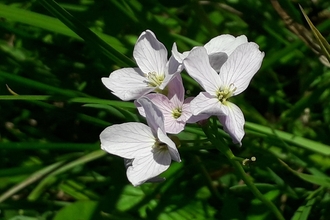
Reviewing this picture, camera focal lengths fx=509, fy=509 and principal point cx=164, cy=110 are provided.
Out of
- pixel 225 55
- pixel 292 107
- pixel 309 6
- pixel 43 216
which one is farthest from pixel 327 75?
pixel 43 216

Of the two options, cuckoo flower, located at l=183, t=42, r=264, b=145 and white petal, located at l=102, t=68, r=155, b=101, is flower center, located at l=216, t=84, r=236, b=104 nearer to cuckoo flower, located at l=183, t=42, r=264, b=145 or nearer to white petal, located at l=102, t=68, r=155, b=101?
cuckoo flower, located at l=183, t=42, r=264, b=145

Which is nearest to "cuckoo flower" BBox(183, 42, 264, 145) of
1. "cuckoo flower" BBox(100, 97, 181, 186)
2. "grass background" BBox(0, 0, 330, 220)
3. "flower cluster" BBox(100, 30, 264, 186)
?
"flower cluster" BBox(100, 30, 264, 186)

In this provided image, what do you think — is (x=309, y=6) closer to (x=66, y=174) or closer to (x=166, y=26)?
(x=166, y=26)

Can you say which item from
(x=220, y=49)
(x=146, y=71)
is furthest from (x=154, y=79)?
(x=220, y=49)

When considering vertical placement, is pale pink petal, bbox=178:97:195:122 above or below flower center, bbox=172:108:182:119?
above

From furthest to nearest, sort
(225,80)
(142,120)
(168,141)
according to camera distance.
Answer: (142,120) < (225,80) < (168,141)

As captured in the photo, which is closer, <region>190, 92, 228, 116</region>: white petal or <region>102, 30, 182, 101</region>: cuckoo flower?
<region>190, 92, 228, 116</region>: white petal

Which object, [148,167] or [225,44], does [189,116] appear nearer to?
[148,167]
